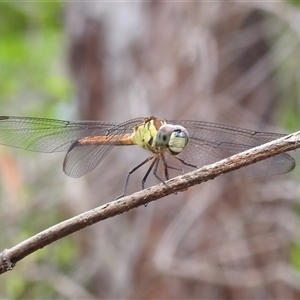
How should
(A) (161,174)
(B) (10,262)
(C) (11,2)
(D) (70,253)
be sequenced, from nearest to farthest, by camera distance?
1. (B) (10,262)
2. (A) (161,174)
3. (D) (70,253)
4. (C) (11,2)

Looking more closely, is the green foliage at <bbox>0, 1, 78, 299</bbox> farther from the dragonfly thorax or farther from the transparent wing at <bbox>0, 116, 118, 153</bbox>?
the dragonfly thorax

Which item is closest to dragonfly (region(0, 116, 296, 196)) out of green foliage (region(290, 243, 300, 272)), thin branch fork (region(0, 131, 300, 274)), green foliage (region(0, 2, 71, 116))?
thin branch fork (region(0, 131, 300, 274))

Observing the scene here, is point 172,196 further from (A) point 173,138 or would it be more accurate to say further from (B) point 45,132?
(A) point 173,138

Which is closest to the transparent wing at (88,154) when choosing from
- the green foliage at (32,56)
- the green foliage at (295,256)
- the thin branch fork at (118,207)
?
the thin branch fork at (118,207)

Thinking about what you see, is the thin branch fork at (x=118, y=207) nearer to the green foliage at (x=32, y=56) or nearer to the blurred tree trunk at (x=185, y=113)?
the blurred tree trunk at (x=185, y=113)

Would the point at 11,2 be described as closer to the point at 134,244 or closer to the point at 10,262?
the point at 134,244

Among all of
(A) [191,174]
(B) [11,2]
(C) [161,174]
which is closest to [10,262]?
(A) [191,174]

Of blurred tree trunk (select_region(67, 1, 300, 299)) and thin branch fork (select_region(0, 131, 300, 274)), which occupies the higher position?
blurred tree trunk (select_region(67, 1, 300, 299))
